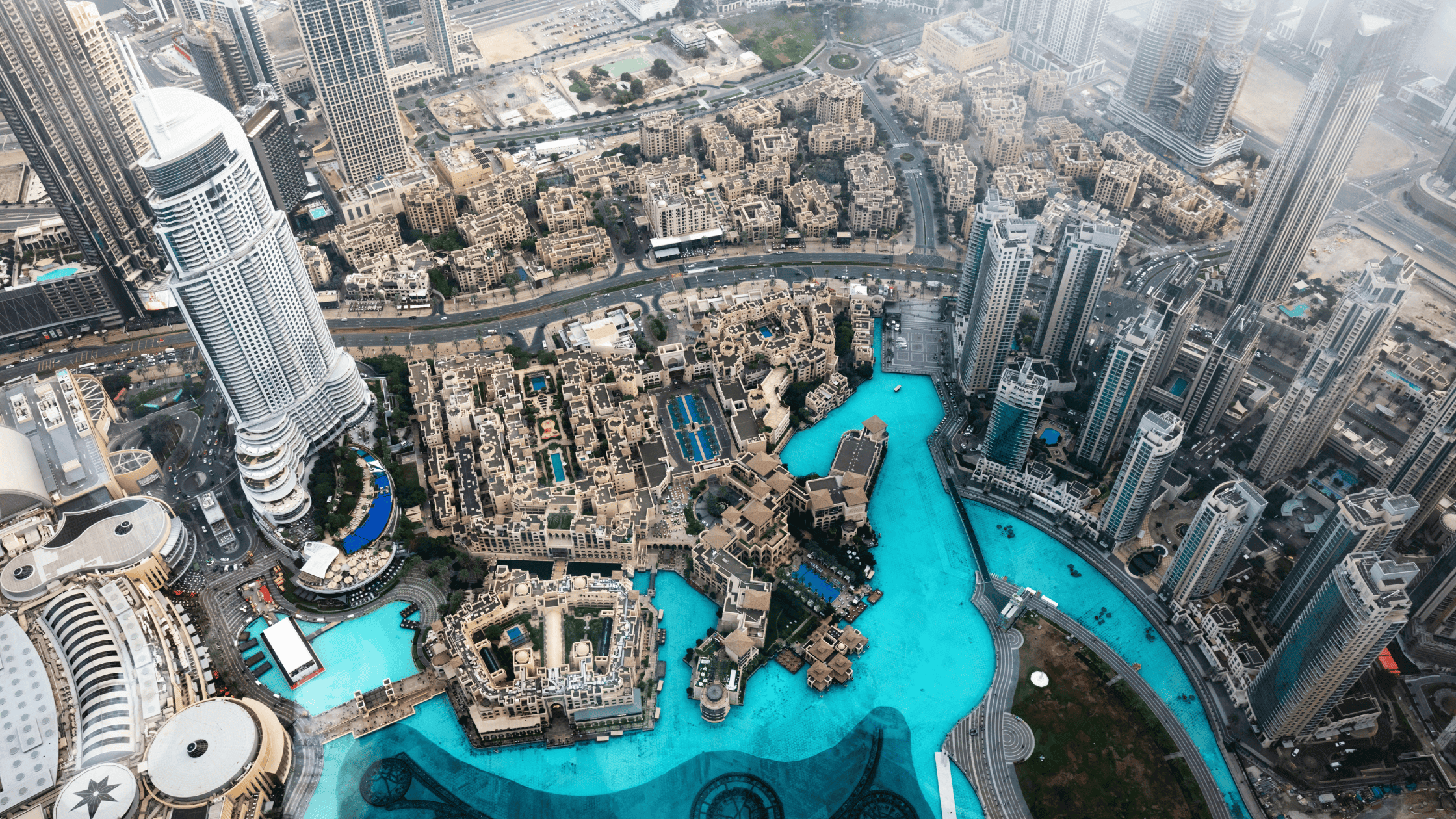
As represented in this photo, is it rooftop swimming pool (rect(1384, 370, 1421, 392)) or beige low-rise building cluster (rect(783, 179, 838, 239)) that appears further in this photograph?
beige low-rise building cluster (rect(783, 179, 838, 239))

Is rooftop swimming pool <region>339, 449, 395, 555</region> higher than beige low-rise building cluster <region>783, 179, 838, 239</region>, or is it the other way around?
beige low-rise building cluster <region>783, 179, 838, 239</region>

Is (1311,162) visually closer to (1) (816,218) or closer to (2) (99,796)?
(1) (816,218)

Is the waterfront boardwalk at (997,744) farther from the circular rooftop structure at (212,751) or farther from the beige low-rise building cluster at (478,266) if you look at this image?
the beige low-rise building cluster at (478,266)

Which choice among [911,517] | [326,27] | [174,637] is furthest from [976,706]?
[326,27]

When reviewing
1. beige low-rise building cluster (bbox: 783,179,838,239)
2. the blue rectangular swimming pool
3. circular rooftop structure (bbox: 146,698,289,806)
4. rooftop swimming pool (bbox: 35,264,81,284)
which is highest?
rooftop swimming pool (bbox: 35,264,81,284)

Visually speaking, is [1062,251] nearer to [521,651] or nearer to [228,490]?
[521,651]

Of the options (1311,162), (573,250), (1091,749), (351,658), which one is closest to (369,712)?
(351,658)

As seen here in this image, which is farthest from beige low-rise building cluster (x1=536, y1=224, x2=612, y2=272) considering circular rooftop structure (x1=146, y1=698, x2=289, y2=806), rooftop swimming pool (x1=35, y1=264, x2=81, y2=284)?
circular rooftop structure (x1=146, y1=698, x2=289, y2=806)

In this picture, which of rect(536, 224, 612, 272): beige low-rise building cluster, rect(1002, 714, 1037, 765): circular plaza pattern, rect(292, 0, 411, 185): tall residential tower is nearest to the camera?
rect(1002, 714, 1037, 765): circular plaza pattern

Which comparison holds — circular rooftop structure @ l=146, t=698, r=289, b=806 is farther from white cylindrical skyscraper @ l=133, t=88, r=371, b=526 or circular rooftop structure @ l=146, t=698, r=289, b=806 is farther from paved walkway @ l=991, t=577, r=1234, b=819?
paved walkway @ l=991, t=577, r=1234, b=819

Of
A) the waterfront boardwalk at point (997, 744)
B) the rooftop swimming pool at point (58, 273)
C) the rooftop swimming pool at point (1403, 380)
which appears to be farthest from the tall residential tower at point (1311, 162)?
the rooftop swimming pool at point (58, 273)
